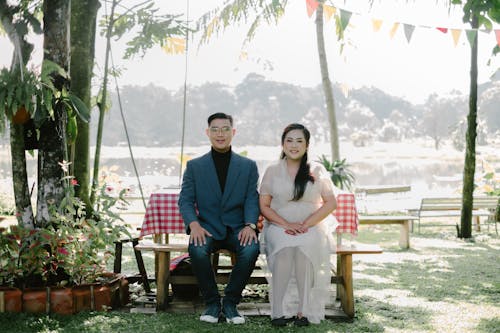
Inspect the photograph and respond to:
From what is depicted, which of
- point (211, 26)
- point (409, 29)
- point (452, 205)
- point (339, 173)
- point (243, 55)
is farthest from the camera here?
point (243, 55)

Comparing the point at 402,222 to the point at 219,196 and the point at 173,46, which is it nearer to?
the point at 219,196

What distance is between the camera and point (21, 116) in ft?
14.3

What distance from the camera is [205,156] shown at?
4219mm

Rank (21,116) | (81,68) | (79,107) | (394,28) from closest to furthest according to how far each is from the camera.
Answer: (21,116), (79,107), (394,28), (81,68)

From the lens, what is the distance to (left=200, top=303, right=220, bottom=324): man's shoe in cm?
391

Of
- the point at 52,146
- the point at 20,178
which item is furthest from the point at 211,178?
the point at 20,178

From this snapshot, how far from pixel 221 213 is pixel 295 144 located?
2.25 feet

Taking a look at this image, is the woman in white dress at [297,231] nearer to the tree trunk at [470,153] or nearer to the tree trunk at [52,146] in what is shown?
the tree trunk at [52,146]

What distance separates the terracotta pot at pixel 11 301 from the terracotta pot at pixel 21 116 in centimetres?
122

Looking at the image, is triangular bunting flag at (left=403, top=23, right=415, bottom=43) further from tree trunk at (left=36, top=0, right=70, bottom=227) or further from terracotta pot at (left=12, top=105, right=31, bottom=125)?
terracotta pot at (left=12, top=105, right=31, bottom=125)

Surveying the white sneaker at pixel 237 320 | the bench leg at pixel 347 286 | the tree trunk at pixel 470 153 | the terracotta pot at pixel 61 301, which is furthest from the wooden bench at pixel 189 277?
the tree trunk at pixel 470 153

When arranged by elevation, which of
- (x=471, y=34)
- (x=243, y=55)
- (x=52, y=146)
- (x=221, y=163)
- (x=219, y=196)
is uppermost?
(x=243, y=55)

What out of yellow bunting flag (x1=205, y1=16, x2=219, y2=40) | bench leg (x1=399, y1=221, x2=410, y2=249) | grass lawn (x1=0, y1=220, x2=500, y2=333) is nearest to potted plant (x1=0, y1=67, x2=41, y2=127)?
grass lawn (x1=0, y1=220, x2=500, y2=333)

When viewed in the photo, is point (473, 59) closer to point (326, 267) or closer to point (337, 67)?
point (326, 267)
